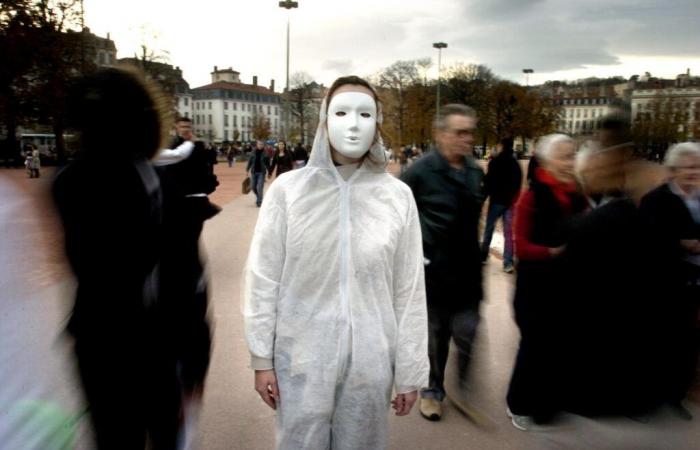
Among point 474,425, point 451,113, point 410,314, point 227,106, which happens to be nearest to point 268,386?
point 410,314

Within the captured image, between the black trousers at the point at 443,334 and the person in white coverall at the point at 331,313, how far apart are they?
1.63 meters

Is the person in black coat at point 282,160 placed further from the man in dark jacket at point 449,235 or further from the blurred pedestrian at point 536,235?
the blurred pedestrian at point 536,235

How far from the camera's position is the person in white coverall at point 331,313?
1929mm

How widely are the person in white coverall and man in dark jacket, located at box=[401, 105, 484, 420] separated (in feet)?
4.94

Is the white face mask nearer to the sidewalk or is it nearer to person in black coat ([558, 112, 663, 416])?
person in black coat ([558, 112, 663, 416])

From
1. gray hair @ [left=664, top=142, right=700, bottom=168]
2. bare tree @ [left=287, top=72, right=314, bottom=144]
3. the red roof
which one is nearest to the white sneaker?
gray hair @ [left=664, top=142, right=700, bottom=168]

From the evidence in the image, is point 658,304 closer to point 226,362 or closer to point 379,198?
point 379,198

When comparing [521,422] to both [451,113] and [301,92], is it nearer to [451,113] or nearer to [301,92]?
[451,113]

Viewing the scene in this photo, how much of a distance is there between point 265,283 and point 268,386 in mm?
383

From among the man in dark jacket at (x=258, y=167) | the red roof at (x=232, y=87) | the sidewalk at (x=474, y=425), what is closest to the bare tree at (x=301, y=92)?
the man in dark jacket at (x=258, y=167)

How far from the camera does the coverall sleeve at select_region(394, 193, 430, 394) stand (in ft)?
6.63

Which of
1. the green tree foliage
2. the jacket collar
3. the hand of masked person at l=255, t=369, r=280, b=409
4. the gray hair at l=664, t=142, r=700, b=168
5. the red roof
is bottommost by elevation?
the hand of masked person at l=255, t=369, r=280, b=409

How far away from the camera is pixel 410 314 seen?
2.05 m

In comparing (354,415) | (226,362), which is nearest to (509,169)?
(226,362)
